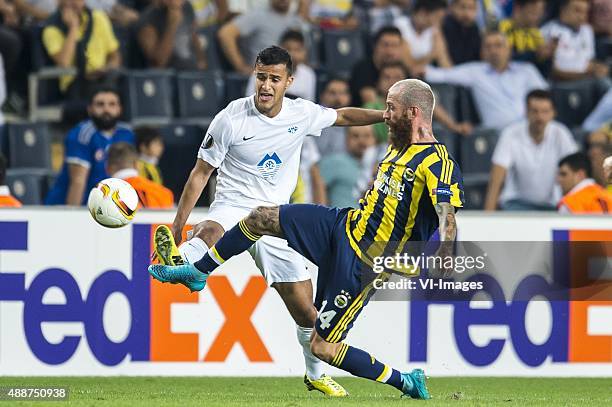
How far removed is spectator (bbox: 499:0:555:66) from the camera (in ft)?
49.4

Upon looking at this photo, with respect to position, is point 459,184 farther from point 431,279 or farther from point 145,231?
point 145,231

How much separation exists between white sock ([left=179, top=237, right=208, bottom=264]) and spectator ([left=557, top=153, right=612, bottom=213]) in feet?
12.5

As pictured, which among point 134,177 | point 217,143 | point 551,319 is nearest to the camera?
point 217,143

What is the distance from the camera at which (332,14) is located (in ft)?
51.1

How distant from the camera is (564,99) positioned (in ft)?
48.6

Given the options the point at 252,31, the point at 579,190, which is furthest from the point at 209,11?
the point at 579,190

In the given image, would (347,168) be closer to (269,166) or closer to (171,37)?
(171,37)

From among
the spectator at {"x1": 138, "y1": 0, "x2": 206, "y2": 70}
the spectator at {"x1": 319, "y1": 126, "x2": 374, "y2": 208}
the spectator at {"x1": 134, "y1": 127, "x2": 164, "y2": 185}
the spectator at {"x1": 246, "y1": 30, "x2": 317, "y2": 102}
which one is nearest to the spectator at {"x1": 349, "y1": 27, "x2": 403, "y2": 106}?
the spectator at {"x1": 246, "y1": 30, "x2": 317, "y2": 102}

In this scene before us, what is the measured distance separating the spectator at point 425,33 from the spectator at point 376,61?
88 cm

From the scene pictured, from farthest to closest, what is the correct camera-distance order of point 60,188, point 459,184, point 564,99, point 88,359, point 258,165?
point 564,99 → point 60,188 → point 88,359 → point 258,165 → point 459,184

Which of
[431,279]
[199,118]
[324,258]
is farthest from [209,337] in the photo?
[199,118]

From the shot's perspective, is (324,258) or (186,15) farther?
(186,15)

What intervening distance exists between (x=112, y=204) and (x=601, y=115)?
7378mm

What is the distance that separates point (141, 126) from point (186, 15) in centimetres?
175
